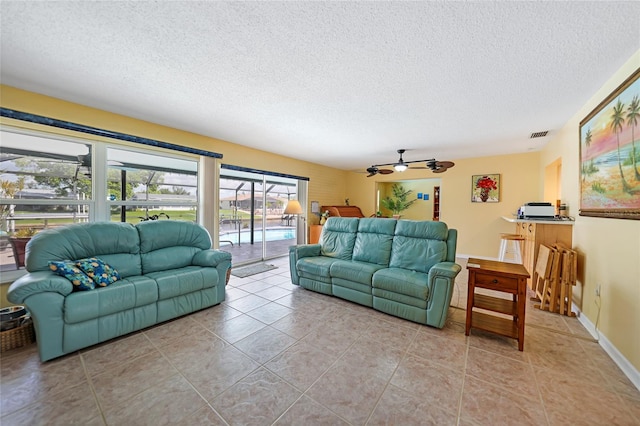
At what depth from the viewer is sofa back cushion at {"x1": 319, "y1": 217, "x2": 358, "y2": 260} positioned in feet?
12.3

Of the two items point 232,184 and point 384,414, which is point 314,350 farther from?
point 232,184

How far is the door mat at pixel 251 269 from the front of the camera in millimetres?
4399

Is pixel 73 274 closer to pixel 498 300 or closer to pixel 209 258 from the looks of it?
pixel 209 258

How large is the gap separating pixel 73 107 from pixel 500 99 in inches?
200

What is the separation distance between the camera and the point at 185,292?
107 inches

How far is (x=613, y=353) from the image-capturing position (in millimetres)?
2016

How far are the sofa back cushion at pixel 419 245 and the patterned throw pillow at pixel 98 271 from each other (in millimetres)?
3210

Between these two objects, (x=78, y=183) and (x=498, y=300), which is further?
(x=78, y=183)

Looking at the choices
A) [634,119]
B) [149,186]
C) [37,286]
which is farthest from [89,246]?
[634,119]

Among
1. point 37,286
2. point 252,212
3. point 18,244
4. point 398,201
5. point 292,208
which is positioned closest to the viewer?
point 37,286

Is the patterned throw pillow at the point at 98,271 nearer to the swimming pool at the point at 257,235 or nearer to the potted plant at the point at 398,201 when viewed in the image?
the swimming pool at the point at 257,235

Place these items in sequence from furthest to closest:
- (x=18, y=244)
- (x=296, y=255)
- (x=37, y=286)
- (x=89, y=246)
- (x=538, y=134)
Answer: (x=538, y=134)
(x=296, y=255)
(x=18, y=244)
(x=89, y=246)
(x=37, y=286)

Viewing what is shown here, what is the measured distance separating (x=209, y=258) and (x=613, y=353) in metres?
4.16

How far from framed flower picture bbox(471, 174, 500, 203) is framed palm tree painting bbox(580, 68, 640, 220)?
9.80 ft
